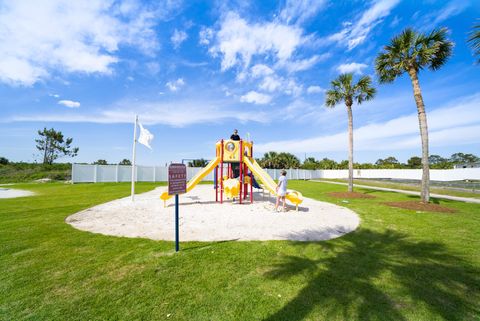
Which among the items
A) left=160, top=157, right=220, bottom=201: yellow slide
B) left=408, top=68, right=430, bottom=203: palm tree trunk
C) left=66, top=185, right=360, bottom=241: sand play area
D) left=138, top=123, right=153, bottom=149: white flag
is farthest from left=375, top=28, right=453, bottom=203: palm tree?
left=138, top=123, right=153, bottom=149: white flag

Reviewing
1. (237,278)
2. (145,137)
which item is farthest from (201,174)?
(237,278)

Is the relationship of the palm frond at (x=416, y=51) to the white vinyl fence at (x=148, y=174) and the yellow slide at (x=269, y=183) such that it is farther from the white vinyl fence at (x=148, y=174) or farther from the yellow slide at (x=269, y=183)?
the white vinyl fence at (x=148, y=174)

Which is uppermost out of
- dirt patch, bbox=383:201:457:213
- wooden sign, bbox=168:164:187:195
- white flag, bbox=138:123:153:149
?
white flag, bbox=138:123:153:149

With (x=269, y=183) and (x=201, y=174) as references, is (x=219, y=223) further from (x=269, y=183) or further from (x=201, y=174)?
(x=201, y=174)

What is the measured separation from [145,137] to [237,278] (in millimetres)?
9896

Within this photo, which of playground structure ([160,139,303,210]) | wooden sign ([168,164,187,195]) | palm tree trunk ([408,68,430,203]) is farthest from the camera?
playground structure ([160,139,303,210])

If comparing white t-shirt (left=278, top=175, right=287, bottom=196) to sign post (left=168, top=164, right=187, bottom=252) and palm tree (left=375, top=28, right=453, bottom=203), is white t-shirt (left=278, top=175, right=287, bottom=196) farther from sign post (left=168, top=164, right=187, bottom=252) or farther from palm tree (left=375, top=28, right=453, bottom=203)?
palm tree (left=375, top=28, right=453, bottom=203)

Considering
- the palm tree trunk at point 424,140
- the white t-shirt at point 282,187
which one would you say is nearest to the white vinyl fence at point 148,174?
the white t-shirt at point 282,187

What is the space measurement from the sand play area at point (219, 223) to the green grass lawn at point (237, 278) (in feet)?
1.88

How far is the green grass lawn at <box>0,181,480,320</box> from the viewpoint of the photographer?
9.48 feet

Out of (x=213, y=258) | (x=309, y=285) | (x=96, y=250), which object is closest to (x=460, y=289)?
(x=309, y=285)

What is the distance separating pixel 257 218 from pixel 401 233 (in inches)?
177

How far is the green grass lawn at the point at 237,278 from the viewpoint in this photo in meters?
2.89

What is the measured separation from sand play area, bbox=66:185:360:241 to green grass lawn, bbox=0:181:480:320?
22.5 inches
